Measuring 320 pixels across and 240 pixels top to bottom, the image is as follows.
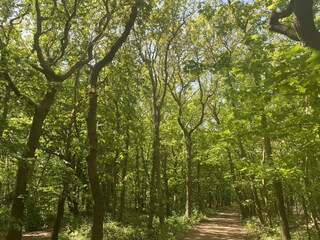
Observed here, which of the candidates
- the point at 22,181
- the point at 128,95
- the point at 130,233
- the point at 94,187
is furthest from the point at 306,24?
the point at 130,233

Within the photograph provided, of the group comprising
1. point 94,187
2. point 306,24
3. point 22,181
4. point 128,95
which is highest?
point 128,95

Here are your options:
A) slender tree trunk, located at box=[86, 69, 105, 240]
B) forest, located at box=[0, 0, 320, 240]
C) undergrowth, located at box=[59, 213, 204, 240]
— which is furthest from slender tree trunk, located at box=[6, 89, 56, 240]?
undergrowth, located at box=[59, 213, 204, 240]

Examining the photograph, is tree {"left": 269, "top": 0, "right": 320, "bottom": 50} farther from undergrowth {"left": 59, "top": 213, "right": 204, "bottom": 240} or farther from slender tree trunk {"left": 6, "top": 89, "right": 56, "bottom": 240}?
undergrowth {"left": 59, "top": 213, "right": 204, "bottom": 240}

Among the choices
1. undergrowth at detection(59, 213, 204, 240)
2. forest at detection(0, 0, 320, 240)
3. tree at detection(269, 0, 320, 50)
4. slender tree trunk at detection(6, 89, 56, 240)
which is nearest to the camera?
tree at detection(269, 0, 320, 50)

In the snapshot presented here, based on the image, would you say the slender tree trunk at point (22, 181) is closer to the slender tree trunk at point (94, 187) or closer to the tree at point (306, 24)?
the slender tree trunk at point (94, 187)

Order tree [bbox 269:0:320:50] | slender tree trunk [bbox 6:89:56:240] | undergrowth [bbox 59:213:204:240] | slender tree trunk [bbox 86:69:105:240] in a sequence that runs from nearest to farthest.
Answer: tree [bbox 269:0:320:50], slender tree trunk [bbox 86:69:105:240], slender tree trunk [bbox 6:89:56:240], undergrowth [bbox 59:213:204:240]

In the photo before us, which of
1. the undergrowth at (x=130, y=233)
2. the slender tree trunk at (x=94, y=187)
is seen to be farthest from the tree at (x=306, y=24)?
the undergrowth at (x=130, y=233)

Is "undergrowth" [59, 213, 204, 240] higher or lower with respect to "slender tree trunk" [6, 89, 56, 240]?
lower

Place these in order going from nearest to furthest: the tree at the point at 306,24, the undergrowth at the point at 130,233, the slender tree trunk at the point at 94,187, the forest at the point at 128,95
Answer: the tree at the point at 306,24, the forest at the point at 128,95, the slender tree trunk at the point at 94,187, the undergrowth at the point at 130,233

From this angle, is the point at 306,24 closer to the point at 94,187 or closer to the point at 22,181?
the point at 94,187

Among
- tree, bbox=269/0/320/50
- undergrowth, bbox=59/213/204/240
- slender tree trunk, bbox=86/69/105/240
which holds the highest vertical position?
tree, bbox=269/0/320/50

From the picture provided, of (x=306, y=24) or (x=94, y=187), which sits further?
(x=94, y=187)

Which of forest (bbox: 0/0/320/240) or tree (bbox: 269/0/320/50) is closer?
tree (bbox: 269/0/320/50)

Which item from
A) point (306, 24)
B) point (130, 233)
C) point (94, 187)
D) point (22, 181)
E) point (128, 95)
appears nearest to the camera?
point (306, 24)
